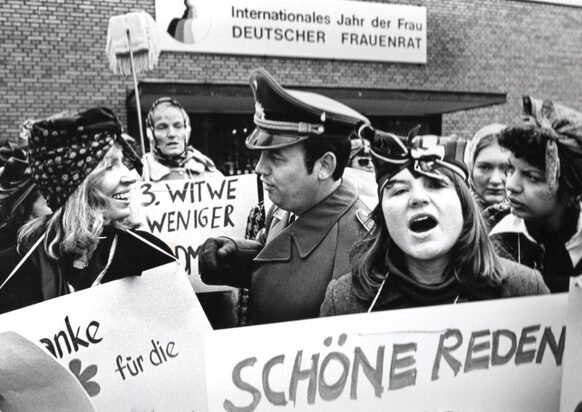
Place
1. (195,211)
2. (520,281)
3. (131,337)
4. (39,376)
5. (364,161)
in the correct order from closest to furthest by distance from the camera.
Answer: (39,376), (131,337), (195,211), (364,161), (520,281)

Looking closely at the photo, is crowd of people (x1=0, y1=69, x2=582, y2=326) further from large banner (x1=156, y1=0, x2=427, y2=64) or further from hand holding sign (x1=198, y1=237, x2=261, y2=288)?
large banner (x1=156, y1=0, x2=427, y2=64)

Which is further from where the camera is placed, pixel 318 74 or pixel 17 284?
pixel 318 74

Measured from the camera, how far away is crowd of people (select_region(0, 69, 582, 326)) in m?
1.94

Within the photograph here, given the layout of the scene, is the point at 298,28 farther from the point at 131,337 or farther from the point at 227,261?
the point at 131,337

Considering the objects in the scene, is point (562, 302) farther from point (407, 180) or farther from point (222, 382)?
point (222, 382)

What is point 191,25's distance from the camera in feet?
6.75

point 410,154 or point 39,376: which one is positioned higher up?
point 410,154

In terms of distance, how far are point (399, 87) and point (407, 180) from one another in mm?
319

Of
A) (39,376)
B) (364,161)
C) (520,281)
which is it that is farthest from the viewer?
(520,281)

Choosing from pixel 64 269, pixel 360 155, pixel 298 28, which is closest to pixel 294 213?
pixel 360 155

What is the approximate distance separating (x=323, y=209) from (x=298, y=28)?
591mm

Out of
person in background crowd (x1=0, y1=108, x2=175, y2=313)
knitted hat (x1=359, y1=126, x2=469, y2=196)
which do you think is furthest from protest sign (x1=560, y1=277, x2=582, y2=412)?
person in background crowd (x1=0, y1=108, x2=175, y2=313)

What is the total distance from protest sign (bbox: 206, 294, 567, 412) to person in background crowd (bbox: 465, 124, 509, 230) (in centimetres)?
33

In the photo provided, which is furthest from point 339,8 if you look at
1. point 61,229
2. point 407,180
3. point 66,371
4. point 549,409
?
point 549,409
